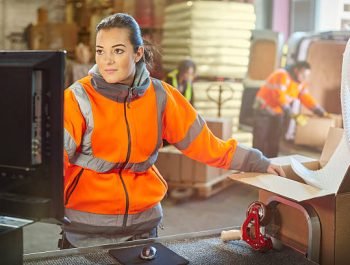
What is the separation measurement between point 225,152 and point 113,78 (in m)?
0.45

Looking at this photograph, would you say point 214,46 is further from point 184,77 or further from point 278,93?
point 278,93

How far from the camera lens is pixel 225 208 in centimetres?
496

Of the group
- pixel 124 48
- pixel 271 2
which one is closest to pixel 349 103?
pixel 124 48

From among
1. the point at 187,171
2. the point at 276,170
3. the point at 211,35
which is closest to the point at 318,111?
the point at 211,35

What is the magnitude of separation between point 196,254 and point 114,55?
634 millimetres

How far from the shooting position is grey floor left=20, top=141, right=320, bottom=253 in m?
4.09

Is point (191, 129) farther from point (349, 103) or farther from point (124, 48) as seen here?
point (349, 103)

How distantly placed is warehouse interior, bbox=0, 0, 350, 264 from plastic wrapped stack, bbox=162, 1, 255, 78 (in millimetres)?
11

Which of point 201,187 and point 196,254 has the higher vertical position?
point 196,254

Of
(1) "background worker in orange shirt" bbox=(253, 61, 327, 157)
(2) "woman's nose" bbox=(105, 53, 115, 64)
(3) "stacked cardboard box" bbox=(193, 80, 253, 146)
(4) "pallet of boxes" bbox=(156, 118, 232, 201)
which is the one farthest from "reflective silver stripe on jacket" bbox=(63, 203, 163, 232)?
(1) "background worker in orange shirt" bbox=(253, 61, 327, 157)

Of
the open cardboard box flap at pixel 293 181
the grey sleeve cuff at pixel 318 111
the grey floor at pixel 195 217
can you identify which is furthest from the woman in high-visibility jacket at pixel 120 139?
the grey sleeve cuff at pixel 318 111

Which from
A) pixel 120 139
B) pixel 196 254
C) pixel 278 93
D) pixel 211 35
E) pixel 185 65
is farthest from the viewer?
pixel 278 93

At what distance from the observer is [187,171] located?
5156mm

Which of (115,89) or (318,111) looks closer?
(115,89)
